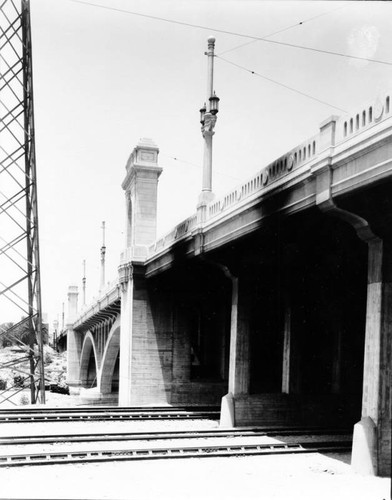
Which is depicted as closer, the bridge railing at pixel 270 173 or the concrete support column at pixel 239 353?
the bridge railing at pixel 270 173

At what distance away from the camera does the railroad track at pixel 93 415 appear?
19.2 metres

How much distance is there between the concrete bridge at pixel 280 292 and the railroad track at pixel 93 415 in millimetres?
2653

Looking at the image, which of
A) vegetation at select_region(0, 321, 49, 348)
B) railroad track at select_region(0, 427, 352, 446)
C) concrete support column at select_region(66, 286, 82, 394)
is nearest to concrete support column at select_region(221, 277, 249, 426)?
railroad track at select_region(0, 427, 352, 446)

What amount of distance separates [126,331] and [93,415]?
25.9 ft

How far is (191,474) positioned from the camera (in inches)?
456

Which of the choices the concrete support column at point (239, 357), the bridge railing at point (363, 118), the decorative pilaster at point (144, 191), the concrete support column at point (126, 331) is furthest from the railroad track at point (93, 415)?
the bridge railing at point (363, 118)

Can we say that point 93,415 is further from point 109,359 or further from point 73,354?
point 73,354

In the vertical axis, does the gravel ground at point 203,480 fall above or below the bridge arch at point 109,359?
above

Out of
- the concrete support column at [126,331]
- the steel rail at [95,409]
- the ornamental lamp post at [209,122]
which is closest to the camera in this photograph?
the ornamental lamp post at [209,122]

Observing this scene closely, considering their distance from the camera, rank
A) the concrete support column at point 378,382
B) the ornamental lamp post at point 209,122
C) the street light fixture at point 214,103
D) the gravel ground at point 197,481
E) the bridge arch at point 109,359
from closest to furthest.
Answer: the gravel ground at point 197,481, the concrete support column at point 378,382, the street light fixture at point 214,103, the ornamental lamp post at point 209,122, the bridge arch at point 109,359

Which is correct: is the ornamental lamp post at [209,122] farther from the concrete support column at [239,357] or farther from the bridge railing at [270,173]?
the concrete support column at [239,357]

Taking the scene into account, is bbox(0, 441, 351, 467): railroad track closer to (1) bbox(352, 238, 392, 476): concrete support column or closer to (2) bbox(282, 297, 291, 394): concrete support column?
(1) bbox(352, 238, 392, 476): concrete support column

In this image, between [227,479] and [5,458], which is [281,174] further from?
[5,458]

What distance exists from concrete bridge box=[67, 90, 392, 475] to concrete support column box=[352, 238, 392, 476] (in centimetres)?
2
